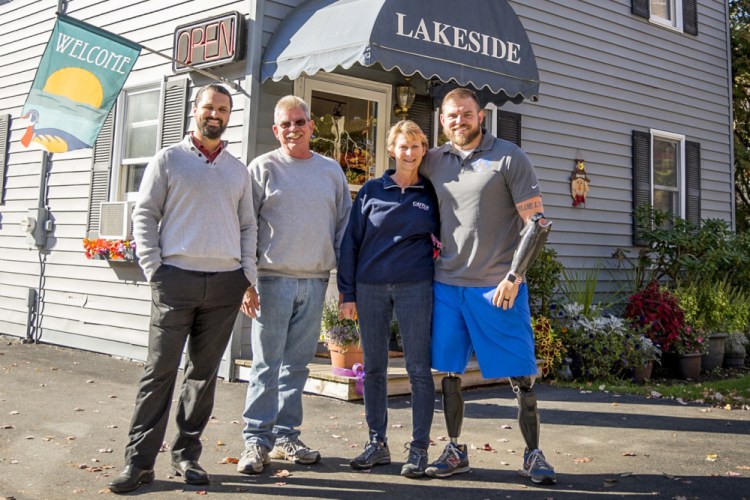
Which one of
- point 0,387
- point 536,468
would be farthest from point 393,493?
point 0,387

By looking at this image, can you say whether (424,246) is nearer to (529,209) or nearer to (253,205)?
(529,209)

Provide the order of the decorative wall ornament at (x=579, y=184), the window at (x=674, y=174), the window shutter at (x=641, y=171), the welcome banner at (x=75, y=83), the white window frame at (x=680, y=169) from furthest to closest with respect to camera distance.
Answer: the white window frame at (x=680, y=169) → the window at (x=674, y=174) → the window shutter at (x=641, y=171) → the decorative wall ornament at (x=579, y=184) → the welcome banner at (x=75, y=83)

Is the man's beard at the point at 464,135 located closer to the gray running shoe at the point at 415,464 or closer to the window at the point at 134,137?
the gray running shoe at the point at 415,464

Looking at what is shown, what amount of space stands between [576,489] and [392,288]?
1.39m

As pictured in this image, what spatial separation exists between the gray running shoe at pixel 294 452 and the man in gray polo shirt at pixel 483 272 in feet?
2.19

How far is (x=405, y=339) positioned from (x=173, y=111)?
4.50 metres

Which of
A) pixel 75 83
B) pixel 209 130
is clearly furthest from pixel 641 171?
pixel 209 130

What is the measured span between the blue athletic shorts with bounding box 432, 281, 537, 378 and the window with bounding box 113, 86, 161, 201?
4900mm

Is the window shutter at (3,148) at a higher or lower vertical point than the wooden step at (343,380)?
higher

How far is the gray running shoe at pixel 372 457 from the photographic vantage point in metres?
3.98

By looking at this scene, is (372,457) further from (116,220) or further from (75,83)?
(116,220)

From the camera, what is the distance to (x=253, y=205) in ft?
13.1

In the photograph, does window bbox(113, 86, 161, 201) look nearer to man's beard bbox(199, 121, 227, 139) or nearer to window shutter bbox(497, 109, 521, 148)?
window shutter bbox(497, 109, 521, 148)

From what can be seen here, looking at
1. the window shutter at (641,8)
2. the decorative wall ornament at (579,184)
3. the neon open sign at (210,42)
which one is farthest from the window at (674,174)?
the neon open sign at (210,42)
